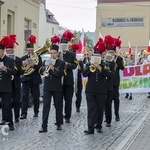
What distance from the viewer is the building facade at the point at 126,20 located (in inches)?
1900

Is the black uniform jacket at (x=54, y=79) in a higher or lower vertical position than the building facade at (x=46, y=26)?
lower

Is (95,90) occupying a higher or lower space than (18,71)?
lower

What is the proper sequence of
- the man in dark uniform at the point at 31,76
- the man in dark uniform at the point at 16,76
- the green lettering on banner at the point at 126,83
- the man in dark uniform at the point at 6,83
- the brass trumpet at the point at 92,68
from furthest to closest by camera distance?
1. the green lettering on banner at the point at 126,83
2. the man in dark uniform at the point at 31,76
3. the man in dark uniform at the point at 16,76
4. the man in dark uniform at the point at 6,83
5. the brass trumpet at the point at 92,68

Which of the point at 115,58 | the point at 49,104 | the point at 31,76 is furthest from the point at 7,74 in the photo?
the point at 115,58

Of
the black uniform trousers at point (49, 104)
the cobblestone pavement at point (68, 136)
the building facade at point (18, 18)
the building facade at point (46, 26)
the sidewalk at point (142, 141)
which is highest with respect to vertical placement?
the building facade at point (46, 26)

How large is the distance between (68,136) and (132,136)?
1.39m

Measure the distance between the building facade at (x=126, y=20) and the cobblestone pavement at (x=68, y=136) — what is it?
37.2 metres

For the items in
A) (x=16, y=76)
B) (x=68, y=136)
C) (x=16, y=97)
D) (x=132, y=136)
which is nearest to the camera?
(x=68, y=136)

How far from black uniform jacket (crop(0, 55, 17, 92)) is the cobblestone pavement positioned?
3.26ft

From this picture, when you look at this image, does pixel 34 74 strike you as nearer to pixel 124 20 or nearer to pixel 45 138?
pixel 45 138

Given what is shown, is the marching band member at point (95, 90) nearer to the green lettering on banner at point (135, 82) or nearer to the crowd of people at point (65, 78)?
the crowd of people at point (65, 78)

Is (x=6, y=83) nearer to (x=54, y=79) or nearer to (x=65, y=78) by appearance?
(x=54, y=79)

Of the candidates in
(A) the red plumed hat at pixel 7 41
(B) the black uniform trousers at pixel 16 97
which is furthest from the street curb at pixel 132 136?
(A) the red plumed hat at pixel 7 41

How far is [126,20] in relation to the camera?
4912cm
